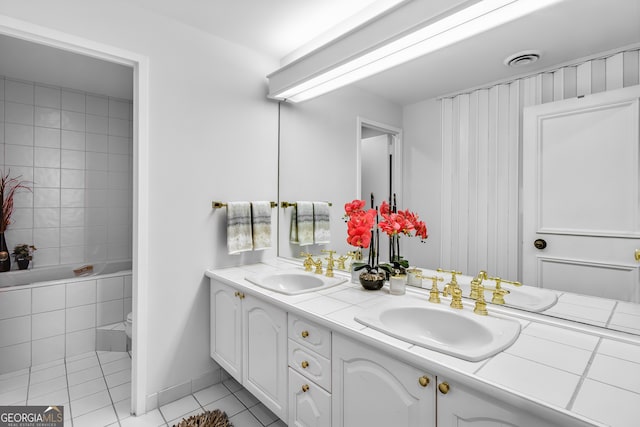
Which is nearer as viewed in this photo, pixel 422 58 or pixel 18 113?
pixel 422 58

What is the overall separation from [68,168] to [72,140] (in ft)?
0.92

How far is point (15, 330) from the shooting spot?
2.27 metres

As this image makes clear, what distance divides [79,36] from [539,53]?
2094 millimetres

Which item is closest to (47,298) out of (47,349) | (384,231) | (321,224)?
(47,349)

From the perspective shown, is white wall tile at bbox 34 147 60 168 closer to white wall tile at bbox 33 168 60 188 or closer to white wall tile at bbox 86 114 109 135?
white wall tile at bbox 33 168 60 188

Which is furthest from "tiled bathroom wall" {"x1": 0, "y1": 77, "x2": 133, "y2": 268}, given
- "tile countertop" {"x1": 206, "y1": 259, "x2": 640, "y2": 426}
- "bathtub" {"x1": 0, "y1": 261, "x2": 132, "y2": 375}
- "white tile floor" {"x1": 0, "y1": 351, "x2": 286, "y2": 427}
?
"tile countertop" {"x1": 206, "y1": 259, "x2": 640, "y2": 426}

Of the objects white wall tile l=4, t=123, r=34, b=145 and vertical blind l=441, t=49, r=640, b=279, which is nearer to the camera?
vertical blind l=441, t=49, r=640, b=279

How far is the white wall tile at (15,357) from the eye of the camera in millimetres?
2203

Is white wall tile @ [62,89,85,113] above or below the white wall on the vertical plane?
above

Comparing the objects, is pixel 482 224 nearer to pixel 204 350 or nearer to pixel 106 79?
pixel 204 350

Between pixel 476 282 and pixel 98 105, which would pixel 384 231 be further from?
pixel 98 105

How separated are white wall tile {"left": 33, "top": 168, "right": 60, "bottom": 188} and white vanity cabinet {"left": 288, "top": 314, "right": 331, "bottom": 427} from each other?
2.98 m

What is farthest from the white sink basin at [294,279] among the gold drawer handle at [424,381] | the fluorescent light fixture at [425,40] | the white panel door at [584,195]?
the fluorescent light fixture at [425,40]

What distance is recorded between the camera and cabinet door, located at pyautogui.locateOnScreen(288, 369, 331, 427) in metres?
1.21
